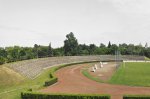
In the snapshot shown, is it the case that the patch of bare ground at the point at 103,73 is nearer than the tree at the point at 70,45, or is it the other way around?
the patch of bare ground at the point at 103,73

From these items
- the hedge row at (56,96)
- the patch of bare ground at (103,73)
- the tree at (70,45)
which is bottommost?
the hedge row at (56,96)

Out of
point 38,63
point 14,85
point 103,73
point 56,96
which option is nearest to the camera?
point 56,96

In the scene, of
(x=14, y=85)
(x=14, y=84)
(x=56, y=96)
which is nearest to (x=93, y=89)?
(x=56, y=96)

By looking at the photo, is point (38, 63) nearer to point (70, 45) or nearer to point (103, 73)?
point (103, 73)

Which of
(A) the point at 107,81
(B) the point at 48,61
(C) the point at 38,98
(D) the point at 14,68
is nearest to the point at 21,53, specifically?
(B) the point at 48,61

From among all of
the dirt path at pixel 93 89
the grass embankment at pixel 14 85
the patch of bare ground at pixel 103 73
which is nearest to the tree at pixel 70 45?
the patch of bare ground at pixel 103 73

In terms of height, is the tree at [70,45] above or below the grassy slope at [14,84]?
above

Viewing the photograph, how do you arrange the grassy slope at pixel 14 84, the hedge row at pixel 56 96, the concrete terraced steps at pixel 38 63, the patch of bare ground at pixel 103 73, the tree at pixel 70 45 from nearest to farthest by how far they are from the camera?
the hedge row at pixel 56 96
the grassy slope at pixel 14 84
the patch of bare ground at pixel 103 73
the concrete terraced steps at pixel 38 63
the tree at pixel 70 45

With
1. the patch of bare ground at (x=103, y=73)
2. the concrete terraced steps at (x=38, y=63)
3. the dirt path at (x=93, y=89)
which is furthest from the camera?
the concrete terraced steps at (x=38, y=63)

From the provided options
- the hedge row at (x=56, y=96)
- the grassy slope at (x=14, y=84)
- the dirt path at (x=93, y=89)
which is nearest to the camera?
the hedge row at (x=56, y=96)

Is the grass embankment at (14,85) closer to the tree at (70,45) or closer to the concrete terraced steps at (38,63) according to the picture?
the concrete terraced steps at (38,63)

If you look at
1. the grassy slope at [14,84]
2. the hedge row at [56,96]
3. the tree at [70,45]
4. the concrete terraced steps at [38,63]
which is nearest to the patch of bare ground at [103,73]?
the grassy slope at [14,84]

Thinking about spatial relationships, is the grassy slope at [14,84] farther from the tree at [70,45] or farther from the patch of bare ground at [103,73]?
the tree at [70,45]

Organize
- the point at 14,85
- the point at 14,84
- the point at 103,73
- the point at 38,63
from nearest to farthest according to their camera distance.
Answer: the point at 14,85
the point at 14,84
the point at 103,73
the point at 38,63
